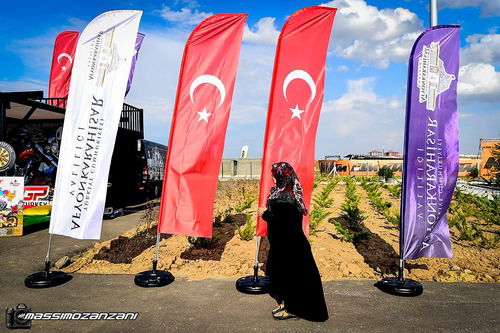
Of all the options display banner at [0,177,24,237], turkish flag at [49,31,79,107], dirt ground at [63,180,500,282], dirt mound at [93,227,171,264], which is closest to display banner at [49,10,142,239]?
dirt ground at [63,180,500,282]

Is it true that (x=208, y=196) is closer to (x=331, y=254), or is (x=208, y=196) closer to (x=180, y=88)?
(x=180, y=88)

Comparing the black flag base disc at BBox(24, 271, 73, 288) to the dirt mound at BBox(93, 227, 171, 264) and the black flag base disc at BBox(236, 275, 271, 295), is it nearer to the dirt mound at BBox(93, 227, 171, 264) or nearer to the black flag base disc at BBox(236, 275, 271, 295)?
the dirt mound at BBox(93, 227, 171, 264)

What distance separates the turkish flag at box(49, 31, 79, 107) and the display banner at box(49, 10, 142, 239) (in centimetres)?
930

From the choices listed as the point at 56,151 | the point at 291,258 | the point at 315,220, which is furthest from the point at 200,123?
the point at 56,151

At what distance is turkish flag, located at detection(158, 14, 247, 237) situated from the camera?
5.17 m

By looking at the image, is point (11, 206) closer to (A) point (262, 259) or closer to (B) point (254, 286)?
(A) point (262, 259)

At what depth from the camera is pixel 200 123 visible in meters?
5.20

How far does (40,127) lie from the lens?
47.2ft

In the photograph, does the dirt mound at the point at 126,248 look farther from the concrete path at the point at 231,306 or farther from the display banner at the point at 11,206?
the display banner at the point at 11,206

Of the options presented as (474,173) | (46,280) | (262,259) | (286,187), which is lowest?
(46,280)

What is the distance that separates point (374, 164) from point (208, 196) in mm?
29240

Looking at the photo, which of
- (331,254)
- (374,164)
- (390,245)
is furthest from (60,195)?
(374,164)

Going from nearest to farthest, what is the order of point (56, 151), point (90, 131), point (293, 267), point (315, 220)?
point (293, 267) → point (90, 131) → point (315, 220) → point (56, 151)

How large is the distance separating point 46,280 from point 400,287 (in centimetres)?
526
